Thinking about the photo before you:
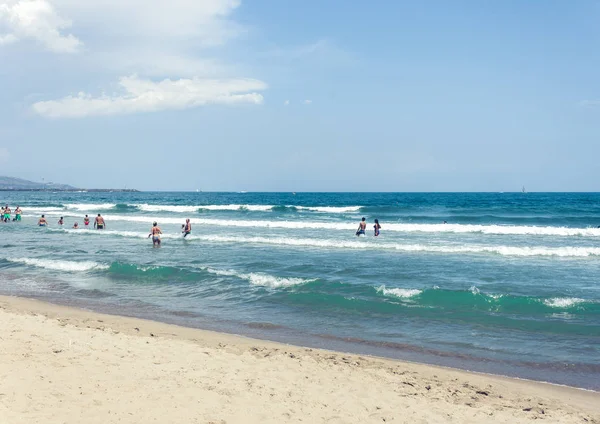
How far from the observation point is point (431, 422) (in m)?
5.44

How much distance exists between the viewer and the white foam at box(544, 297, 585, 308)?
11.1 meters

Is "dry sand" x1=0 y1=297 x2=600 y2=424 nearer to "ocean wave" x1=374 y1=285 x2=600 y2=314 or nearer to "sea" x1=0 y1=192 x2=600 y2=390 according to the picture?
"sea" x1=0 y1=192 x2=600 y2=390

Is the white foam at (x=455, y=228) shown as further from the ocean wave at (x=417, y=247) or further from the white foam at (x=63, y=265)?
the white foam at (x=63, y=265)

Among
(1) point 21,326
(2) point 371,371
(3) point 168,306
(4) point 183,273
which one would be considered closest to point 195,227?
(4) point 183,273

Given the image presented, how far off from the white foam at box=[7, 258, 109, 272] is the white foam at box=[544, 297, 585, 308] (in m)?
13.2

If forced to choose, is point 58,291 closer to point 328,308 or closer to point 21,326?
point 21,326

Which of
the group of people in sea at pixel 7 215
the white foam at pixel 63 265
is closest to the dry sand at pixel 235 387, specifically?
the white foam at pixel 63 265

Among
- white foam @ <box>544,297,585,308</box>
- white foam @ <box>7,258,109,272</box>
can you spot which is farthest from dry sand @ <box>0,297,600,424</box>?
white foam @ <box>7,258,109,272</box>

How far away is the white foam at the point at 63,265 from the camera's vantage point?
1636cm

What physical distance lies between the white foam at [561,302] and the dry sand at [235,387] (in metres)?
4.80

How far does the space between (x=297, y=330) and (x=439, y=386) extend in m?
3.63

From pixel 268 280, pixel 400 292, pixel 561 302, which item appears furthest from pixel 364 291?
pixel 561 302

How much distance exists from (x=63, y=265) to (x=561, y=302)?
49.8 feet

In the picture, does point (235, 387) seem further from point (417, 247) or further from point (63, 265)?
Result: point (417, 247)
